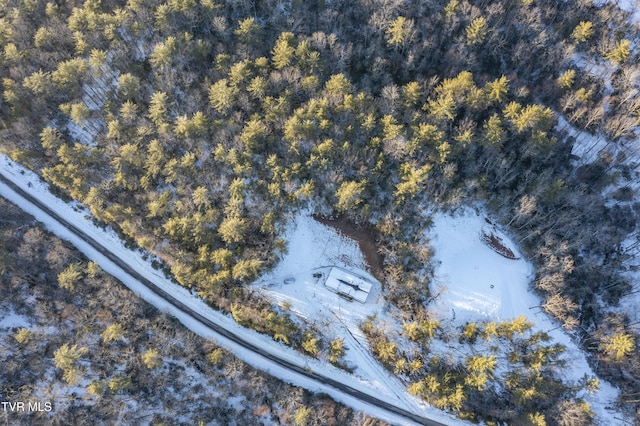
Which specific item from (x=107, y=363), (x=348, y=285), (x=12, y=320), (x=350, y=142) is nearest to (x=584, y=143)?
(x=350, y=142)

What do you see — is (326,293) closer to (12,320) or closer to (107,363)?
(107,363)

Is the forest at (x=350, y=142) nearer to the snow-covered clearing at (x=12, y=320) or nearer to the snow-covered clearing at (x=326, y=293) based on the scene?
the snow-covered clearing at (x=326, y=293)

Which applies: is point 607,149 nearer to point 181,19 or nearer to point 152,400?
point 181,19

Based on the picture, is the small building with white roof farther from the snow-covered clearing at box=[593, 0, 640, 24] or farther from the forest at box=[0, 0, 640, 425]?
the snow-covered clearing at box=[593, 0, 640, 24]

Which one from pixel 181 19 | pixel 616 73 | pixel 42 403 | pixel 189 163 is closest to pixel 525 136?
pixel 616 73

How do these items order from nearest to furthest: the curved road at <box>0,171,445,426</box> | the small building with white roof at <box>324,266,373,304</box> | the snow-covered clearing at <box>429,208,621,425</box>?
the curved road at <box>0,171,445,426</box>
the snow-covered clearing at <box>429,208,621,425</box>
the small building with white roof at <box>324,266,373,304</box>

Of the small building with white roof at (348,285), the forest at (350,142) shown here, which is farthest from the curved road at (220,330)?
the small building with white roof at (348,285)

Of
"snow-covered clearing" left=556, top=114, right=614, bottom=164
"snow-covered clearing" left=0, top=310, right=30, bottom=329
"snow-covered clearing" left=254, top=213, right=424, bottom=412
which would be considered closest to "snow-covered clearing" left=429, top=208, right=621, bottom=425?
"snow-covered clearing" left=254, top=213, right=424, bottom=412
